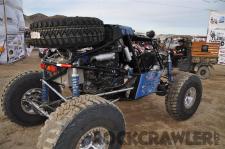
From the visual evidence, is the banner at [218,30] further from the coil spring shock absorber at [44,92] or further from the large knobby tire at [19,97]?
the coil spring shock absorber at [44,92]

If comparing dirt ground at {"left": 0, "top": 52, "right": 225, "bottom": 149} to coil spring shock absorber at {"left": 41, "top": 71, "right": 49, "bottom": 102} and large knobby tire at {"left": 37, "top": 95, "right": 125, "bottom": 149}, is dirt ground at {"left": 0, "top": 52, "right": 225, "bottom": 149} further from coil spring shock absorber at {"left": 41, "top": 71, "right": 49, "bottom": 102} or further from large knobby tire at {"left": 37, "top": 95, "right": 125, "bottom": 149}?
large knobby tire at {"left": 37, "top": 95, "right": 125, "bottom": 149}

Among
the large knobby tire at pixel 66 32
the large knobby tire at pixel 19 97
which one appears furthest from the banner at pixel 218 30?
the large knobby tire at pixel 66 32

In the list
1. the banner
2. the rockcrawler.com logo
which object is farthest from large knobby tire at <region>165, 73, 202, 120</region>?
the banner

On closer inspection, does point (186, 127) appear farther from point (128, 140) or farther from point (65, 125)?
point (65, 125)

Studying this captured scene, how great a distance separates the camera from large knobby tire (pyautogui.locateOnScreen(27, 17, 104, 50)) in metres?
3.80

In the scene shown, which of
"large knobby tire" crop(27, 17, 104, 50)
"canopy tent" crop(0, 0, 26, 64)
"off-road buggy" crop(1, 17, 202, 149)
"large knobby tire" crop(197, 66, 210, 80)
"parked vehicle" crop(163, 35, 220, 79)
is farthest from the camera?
"canopy tent" crop(0, 0, 26, 64)

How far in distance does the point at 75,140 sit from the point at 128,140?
1.65 metres

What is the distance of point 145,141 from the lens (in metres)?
4.64

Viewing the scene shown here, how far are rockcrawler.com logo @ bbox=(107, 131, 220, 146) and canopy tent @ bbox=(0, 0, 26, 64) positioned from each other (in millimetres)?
12091

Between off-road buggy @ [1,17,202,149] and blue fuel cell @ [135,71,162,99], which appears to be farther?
blue fuel cell @ [135,71,162,99]

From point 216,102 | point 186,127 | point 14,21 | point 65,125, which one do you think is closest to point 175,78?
point 186,127

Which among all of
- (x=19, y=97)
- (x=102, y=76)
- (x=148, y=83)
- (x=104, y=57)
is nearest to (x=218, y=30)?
(x=148, y=83)

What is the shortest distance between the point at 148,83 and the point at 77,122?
235cm

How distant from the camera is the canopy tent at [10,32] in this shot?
15.0 meters
